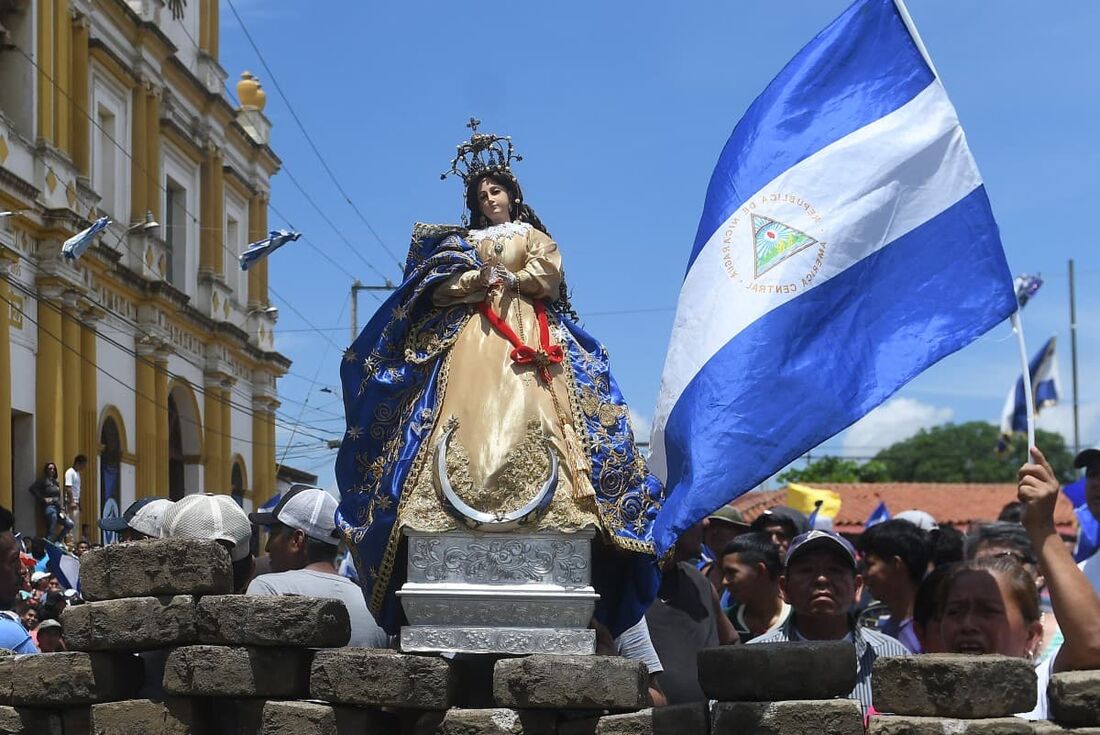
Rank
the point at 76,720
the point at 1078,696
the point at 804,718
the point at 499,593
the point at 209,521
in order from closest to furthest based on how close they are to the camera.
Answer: the point at 1078,696
the point at 804,718
the point at 499,593
the point at 76,720
the point at 209,521

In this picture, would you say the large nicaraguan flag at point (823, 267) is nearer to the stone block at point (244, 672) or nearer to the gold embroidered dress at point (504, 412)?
the gold embroidered dress at point (504, 412)

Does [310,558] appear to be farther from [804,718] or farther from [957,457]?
[957,457]

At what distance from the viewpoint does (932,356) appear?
525 centimetres

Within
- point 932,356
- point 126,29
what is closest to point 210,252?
point 126,29

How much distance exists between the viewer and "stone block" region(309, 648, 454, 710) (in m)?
5.21

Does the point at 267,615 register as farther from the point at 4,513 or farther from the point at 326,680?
the point at 4,513

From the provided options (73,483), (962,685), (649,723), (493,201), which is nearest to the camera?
(962,685)

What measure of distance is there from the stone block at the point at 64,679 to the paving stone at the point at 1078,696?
3230mm

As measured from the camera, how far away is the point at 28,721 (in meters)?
5.66

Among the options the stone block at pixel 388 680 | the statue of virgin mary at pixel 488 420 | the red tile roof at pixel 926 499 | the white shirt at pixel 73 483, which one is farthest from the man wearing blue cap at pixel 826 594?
the red tile roof at pixel 926 499

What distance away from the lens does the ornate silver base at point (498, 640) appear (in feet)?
17.6

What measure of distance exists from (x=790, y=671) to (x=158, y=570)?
2.23 m

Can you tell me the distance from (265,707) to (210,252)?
26.6 metres

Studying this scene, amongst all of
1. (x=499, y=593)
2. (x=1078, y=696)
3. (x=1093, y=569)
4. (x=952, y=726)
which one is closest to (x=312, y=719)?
(x=499, y=593)
